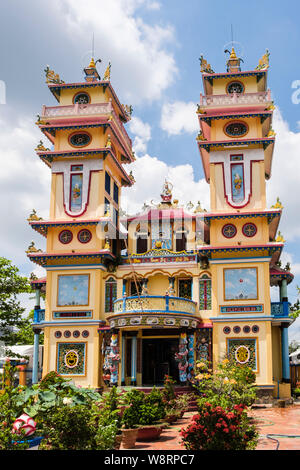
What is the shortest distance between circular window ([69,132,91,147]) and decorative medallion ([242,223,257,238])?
31.0 ft

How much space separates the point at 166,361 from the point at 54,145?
1282cm

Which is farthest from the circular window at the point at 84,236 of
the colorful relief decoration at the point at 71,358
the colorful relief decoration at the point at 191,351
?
the colorful relief decoration at the point at 191,351

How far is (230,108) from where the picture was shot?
26.9 m

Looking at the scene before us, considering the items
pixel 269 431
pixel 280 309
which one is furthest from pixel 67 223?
pixel 269 431

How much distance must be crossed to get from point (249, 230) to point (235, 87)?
791cm

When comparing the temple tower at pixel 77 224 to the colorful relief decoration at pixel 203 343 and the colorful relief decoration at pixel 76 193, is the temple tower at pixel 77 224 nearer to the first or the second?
the colorful relief decoration at pixel 76 193

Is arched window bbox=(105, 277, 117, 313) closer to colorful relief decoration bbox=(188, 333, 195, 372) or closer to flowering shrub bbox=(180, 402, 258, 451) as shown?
colorful relief decoration bbox=(188, 333, 195, 372)

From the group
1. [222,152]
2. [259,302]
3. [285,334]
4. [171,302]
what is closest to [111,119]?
[222,152]

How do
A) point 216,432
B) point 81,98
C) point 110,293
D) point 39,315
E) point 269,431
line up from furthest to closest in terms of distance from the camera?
point 81,98
point 39,315
point 110,293
point 269,431
point 216,432

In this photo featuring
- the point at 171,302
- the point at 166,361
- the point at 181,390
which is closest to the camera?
the point at 181,390

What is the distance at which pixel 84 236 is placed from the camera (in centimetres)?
2697

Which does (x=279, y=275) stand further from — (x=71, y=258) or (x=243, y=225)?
(x=71, y=258)

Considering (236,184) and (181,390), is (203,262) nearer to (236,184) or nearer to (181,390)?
(236,184)

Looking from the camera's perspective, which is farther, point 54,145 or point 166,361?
point 54,145
